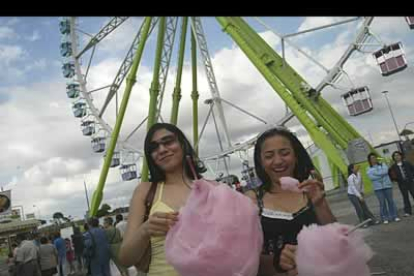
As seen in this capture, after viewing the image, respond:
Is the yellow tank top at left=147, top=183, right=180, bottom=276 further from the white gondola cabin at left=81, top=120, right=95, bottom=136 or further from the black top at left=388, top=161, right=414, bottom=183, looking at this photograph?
the white gondola cabin at left=81, top=120, right=95, bottom=136

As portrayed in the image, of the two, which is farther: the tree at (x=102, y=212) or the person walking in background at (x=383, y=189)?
the tree at (x=102, y=212)

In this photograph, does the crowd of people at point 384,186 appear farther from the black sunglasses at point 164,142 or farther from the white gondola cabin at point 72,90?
the white gondola cabin at point 72,90

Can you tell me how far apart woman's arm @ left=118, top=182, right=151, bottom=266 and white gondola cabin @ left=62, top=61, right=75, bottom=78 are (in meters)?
23.2

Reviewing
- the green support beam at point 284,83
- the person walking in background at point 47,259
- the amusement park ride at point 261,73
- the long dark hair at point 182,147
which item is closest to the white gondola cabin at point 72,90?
the amusement park ride at point 261,73

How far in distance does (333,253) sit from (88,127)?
23.4 metres

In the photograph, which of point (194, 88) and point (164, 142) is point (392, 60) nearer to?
point (194, 88)

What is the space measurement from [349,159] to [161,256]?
13.8 metres

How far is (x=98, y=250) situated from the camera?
6.90 metres

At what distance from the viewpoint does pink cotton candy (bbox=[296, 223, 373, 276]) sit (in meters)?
1.34

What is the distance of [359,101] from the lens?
17.3 meters

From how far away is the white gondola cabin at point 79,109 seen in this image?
2323cm

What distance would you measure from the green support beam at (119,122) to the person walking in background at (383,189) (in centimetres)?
1336

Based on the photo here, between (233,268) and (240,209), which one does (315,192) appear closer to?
(240,209)
